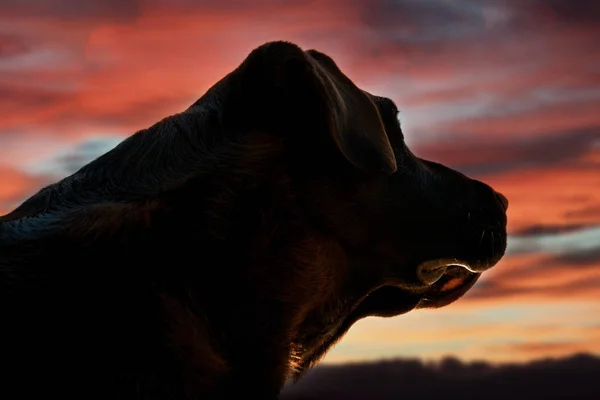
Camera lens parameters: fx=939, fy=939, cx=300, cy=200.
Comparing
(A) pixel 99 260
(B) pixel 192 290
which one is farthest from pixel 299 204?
(A) pixel 99 260

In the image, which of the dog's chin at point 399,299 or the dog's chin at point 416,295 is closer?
the dog's chin at point 399,299

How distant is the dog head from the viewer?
305 centimetres

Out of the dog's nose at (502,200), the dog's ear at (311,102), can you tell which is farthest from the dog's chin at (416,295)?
the dog's ear at (311,102)

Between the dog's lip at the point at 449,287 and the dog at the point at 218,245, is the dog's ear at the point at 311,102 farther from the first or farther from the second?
the dog's lip at the point at 449,287

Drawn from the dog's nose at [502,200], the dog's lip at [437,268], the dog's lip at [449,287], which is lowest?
the dog's lip at [449,287]

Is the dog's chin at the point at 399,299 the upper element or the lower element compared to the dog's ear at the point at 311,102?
lower

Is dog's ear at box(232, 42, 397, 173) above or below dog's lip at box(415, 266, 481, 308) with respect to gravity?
above

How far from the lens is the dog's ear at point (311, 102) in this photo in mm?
2982

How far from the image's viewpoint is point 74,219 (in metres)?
2.97

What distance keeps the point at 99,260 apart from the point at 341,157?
2.88 feet

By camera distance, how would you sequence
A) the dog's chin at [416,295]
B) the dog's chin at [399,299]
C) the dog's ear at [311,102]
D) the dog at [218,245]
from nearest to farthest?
the dog at [218,245]
the dog's ear at [311,102]
the dog's chin at [399,299]
the dog's chin at [416,295]

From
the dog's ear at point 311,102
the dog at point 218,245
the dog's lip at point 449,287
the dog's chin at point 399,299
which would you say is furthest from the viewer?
→ the dog's lip at point 449,287

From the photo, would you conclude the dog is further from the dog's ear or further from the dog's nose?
the dog's nose

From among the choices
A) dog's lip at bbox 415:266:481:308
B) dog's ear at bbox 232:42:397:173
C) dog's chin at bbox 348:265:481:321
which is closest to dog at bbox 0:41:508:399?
dog's ear at bbox 232:42:397:173
